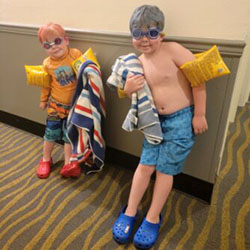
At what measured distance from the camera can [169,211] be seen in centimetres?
115

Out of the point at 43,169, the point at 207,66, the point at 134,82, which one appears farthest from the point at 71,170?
the point at 207,66

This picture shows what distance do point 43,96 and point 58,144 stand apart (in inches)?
16.4

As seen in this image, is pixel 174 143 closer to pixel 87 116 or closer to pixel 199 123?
pixel 199 123

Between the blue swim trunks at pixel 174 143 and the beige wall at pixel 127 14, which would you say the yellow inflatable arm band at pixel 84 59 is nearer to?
the beige wall at pixel 127 14

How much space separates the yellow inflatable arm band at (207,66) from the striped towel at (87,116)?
465 mm

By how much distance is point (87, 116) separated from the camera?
1194 millimetres

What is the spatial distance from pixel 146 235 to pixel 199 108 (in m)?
0.56

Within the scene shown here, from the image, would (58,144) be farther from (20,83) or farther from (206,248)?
(206,248)

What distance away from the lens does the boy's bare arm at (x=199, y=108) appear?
36.1 inches

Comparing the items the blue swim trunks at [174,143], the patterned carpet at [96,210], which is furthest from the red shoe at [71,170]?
the blue swim trunks at [174,143]

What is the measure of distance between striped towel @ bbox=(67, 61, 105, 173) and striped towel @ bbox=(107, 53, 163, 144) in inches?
7.8

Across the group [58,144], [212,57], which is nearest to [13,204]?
[58,144]

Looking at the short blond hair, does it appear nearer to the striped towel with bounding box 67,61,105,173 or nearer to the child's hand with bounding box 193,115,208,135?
the striped towel with bounding box 67,61,105,173

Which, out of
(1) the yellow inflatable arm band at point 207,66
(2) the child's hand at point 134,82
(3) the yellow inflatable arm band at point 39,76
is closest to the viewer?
(1) the yellow inflatable arm band at point 207,66
